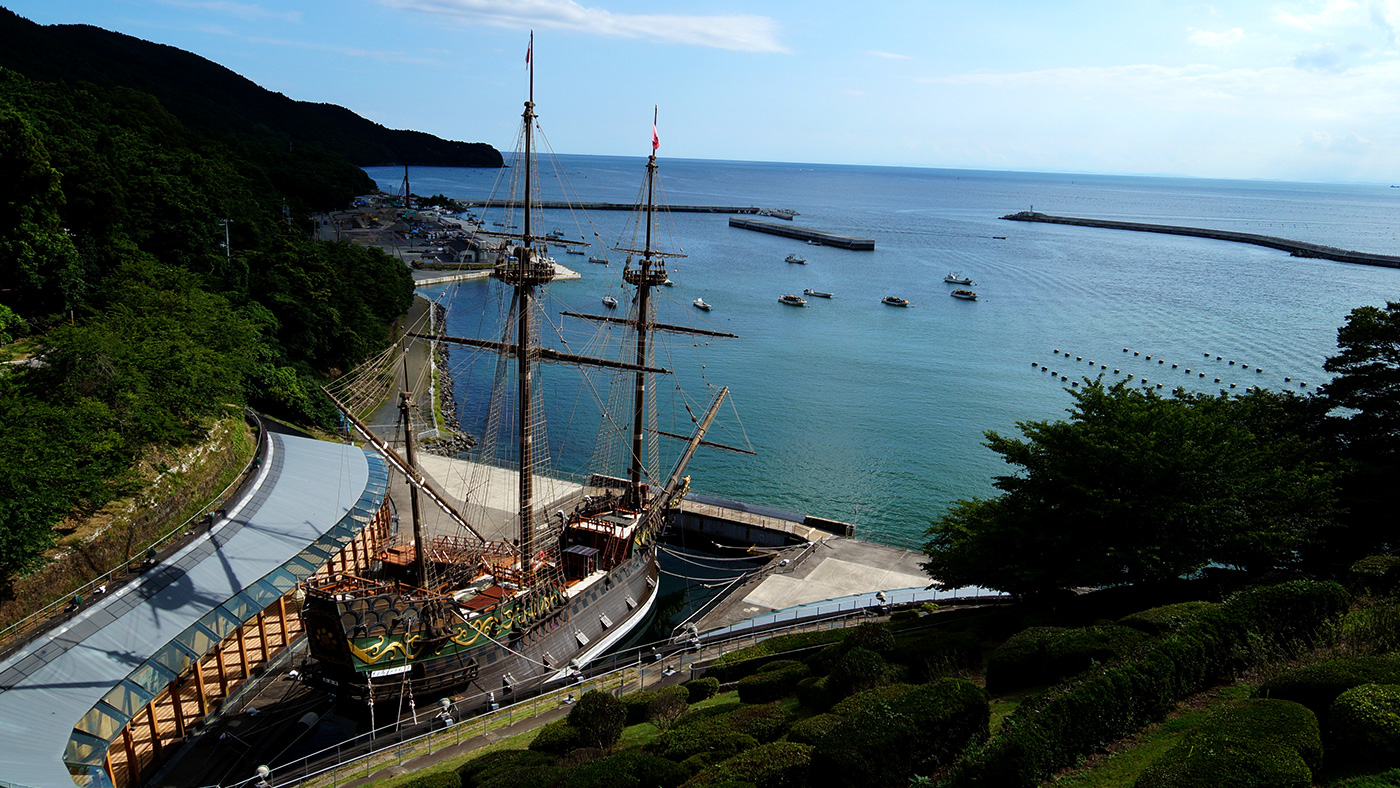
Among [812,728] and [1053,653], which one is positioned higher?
[1053,653]

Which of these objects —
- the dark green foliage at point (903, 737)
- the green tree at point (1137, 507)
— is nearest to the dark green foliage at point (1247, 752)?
the dark green foliage at point (903, 737)

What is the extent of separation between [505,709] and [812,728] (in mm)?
11006

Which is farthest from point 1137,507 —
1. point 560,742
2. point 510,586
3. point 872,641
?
point 510,586

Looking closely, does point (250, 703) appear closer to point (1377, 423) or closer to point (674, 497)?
point (674, 497)

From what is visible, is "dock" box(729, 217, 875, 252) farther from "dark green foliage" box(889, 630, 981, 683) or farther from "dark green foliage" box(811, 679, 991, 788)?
"dark green foliage" box(811, 679, 991, 788)

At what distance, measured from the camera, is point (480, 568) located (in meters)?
27.3

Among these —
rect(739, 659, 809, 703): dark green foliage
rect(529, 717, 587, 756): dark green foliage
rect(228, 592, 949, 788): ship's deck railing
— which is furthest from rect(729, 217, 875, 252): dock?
rect(529, 717, 587, 756): dark green foliage

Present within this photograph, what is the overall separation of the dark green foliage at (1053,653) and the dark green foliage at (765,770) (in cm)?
555

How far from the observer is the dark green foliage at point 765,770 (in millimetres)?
12969

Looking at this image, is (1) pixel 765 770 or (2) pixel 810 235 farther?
(2) pixel 810 235

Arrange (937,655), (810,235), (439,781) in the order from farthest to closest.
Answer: (810,235), (937,655), (439,781)

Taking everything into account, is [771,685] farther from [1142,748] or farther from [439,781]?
[1142,748]

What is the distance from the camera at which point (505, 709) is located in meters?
22.5

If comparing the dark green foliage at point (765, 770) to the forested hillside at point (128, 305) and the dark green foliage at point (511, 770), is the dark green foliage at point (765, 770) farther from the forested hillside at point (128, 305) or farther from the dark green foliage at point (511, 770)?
the forested hillside at point (128, 305)
